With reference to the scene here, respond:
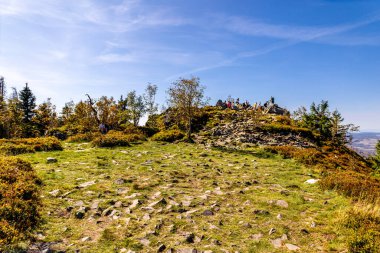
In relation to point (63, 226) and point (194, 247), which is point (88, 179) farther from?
point (194, 247)

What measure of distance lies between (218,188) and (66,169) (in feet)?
26.8

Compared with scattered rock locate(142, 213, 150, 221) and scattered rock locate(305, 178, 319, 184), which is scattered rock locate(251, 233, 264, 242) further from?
scattered rock locate(305, 178, 319, 184)

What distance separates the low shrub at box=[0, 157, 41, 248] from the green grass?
426 mm

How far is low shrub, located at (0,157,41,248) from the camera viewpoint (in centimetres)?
697

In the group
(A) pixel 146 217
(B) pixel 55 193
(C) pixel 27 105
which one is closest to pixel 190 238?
(A) pixel 146 217

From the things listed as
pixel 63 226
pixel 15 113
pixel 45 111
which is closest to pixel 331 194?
pixel 63 226

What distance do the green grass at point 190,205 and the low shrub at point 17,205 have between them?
43 centimetres

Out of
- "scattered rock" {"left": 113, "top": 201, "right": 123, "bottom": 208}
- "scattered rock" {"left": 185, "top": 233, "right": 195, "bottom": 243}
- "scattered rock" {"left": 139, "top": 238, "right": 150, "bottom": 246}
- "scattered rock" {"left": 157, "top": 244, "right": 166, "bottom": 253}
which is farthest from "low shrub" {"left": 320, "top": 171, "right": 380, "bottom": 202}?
"scattered rock" {"left": 113, "top": 201, "right": 123, "bottom": 208}

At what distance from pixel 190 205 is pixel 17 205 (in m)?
5.54

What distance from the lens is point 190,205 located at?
10.2 metres

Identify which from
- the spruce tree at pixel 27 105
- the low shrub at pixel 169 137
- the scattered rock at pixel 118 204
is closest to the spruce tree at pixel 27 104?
the spruce tree at pixel 27 105

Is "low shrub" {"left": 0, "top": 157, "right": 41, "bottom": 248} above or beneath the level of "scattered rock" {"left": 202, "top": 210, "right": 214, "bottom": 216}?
above

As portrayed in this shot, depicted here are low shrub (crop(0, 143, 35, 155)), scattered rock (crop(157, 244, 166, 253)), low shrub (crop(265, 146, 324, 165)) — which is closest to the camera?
scattered rock (crop(157, 244, 166, 253))

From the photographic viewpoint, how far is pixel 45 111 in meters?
59.9
